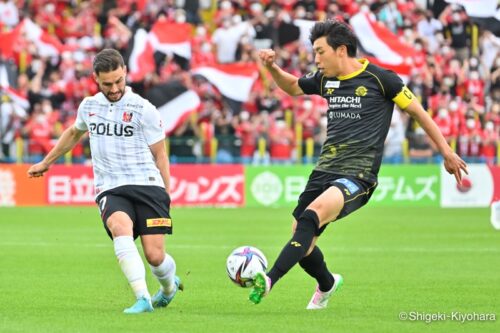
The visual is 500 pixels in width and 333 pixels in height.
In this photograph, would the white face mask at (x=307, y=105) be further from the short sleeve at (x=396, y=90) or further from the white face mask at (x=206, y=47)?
the short sleeve at (x=396, y=90)

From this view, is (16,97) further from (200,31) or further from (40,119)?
(200,31)

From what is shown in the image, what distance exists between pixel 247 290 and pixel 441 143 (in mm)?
3510

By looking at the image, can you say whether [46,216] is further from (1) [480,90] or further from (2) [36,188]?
(1) [480,90]

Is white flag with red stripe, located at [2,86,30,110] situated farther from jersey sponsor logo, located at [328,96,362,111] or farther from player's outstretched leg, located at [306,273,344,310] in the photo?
jersey sponsor logo, located at [328,96,362,111]

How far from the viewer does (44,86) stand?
98.0 ft

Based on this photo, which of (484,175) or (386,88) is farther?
(484,175)

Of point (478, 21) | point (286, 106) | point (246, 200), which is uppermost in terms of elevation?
point (478, 21)

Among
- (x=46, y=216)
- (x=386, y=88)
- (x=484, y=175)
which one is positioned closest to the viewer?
(x=386, y=88)

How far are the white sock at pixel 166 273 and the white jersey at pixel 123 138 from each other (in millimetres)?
678

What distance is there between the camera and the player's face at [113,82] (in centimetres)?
998

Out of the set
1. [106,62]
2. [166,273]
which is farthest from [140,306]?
[106,62]

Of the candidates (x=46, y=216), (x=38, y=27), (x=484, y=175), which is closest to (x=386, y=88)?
(x=46, y=216)

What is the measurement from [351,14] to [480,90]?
401 cm

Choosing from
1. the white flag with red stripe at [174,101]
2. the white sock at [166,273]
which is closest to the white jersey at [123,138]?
the white sock at [166,273]
